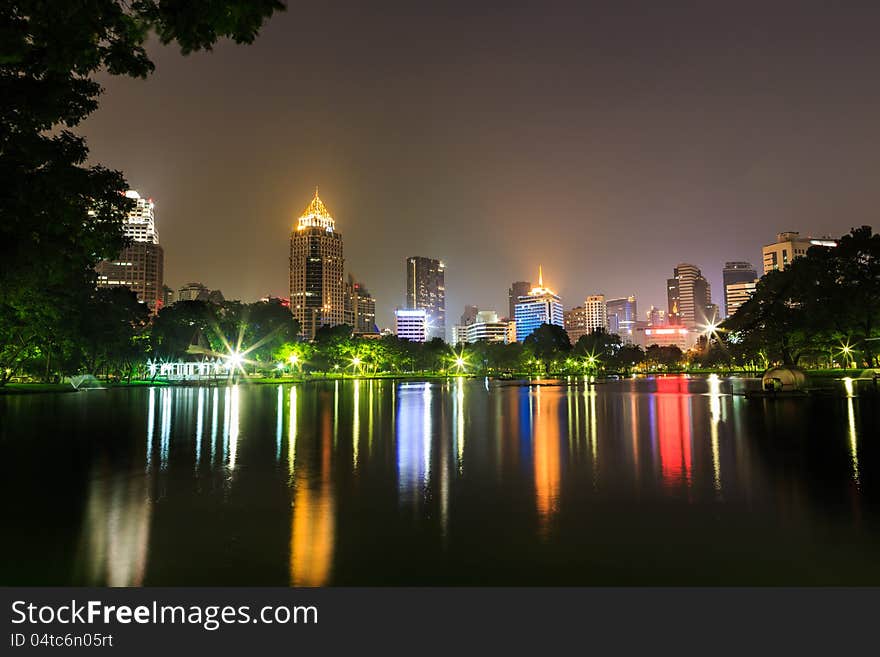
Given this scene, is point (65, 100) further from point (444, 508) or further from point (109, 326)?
point (109, 326)

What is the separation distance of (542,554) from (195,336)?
9447 cm

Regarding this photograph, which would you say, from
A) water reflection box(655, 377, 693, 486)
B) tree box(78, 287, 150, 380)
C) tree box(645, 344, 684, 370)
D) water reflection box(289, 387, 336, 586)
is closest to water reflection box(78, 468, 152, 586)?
water reflection box(289, 387, 336, 586)

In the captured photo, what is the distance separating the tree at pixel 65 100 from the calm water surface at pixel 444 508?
5385mm

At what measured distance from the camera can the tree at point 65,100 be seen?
786 centimetres

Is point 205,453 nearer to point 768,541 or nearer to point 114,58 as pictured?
point 114,58

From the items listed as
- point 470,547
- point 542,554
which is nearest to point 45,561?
point 470,547

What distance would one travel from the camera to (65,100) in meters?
12.3

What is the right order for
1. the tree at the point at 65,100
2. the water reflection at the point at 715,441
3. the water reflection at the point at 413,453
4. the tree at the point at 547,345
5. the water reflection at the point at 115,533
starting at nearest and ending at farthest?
the water reflection at the point at 115,533, the tree at the point at 65,100, the water reflection at the point at 413,453, the water reflection at the point at 715,441, the tree at the point at 547,345

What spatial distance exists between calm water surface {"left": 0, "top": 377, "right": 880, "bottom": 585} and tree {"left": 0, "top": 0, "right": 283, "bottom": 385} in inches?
212

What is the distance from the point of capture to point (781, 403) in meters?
29.1

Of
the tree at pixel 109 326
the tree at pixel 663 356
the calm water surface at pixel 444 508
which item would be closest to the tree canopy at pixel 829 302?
the calm water surface at pixel 444 508

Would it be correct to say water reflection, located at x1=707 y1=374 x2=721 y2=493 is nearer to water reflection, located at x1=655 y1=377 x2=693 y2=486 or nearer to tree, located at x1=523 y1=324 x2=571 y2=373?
water reflection, located at x1=655 y1=377 x2=693 y2=486

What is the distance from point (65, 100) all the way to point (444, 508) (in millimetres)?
12522

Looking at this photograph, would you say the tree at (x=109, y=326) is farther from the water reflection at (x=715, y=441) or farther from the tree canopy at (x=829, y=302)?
the tree canopy at (x=829, y=302)
